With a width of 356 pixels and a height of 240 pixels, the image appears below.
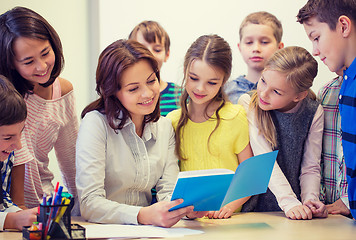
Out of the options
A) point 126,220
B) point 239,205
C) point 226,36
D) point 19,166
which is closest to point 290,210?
point 239,205

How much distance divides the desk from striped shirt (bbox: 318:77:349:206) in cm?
19

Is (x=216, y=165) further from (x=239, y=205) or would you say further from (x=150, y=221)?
(x=150, y=221)

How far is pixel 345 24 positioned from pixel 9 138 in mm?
1058

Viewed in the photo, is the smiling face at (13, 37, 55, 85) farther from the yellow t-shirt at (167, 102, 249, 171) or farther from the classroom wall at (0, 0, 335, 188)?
the classroom wall at (0, 0, 335, 188)

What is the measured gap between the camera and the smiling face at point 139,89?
1.49m

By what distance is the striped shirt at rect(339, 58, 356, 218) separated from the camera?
133 cm

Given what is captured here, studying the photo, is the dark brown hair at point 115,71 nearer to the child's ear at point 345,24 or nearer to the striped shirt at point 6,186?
the striped shirt at point 6,186

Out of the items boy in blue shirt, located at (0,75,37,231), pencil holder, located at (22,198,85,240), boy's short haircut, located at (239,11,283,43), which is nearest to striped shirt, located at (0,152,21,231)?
boy in blue shirt, located at (0,75,37,231)

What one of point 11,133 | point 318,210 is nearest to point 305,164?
point 318,210

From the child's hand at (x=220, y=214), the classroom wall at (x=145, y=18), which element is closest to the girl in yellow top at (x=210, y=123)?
the child's hand at (x=220, y=214)

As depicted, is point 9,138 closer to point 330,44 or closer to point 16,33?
point 16,33

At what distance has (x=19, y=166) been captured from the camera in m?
1.49

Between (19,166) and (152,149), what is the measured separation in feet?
1.46

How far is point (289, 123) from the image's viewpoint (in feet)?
5.49
